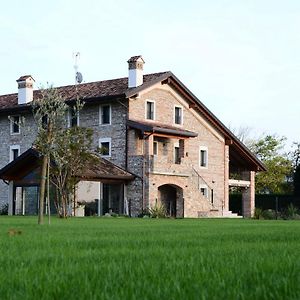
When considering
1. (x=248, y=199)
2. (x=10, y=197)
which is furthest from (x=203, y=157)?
(x=10, y=197)

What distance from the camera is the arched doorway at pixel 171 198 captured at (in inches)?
1704

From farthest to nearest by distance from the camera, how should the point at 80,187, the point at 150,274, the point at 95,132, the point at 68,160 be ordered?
the point at 95,132
the point at 80,187
the point at 68,160
the point at 150,274

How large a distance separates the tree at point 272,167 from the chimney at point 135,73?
27.9 meters

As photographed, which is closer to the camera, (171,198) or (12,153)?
(171,198)

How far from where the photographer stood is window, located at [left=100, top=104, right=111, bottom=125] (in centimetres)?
4244

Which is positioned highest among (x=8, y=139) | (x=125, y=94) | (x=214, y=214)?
(x=125, y=94)

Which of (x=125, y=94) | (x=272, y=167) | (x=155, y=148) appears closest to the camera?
(x=125, y=94)

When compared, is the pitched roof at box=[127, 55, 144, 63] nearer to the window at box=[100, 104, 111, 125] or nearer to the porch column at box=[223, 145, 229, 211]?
the window at box=[100, 104, 111, 125]

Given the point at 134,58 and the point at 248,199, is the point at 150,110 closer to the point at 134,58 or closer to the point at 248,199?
the point at 134,58

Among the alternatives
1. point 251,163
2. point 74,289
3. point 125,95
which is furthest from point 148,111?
point 74,289

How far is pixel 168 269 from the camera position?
17.5 ft

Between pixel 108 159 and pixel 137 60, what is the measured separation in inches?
249

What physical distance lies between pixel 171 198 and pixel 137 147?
4.82 metres

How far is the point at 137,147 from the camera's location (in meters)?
41.4
